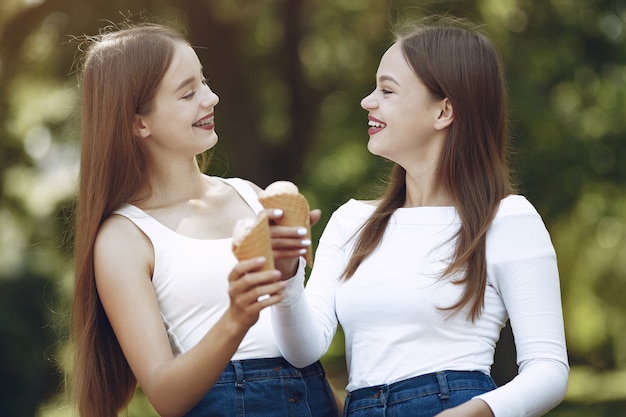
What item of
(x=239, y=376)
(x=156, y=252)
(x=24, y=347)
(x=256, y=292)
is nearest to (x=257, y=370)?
(x=239, y=376)

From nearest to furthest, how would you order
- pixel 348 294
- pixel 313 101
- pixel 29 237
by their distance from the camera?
pixel 348 294 < pixel 29 237 < pixel 313 101

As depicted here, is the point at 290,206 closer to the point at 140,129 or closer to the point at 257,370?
the point at 257,370

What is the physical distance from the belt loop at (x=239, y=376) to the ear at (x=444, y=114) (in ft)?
3.51

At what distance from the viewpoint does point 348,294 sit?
323cm

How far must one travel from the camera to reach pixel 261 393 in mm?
3107

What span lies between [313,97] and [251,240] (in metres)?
7.89

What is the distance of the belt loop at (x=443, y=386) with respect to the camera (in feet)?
9.70

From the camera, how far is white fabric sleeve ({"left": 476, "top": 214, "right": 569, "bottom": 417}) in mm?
2875

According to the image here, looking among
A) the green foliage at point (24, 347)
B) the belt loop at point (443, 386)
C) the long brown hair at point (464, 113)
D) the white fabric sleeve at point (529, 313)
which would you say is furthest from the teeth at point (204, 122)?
the green foliage at point (24, 347)

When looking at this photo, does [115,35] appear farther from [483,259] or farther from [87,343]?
[483,259]

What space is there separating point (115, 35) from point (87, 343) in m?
1.08

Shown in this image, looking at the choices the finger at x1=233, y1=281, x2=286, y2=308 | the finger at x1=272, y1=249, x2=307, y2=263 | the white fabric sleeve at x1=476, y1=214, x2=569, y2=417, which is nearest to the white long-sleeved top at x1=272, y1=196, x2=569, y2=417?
the white fabric sleeve at x1=476, y1=214, x2=569, y2=417

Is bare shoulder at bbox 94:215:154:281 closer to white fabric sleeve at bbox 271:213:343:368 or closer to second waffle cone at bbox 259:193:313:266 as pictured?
white fabric sleeve at bbox 271:213:343:368

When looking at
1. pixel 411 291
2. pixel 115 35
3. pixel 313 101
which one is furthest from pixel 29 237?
pixel 411 291
